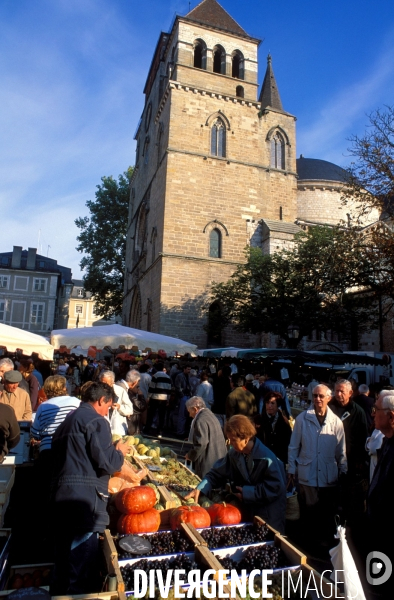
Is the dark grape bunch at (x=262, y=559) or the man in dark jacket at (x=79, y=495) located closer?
the dark grape bunch at (x=262, y=559)

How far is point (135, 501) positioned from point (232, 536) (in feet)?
2.66

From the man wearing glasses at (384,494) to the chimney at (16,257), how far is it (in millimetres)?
53323

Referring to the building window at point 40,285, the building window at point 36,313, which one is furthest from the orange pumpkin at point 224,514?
the building window at point 40,285

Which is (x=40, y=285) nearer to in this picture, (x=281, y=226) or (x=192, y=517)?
(x=281, y=226)

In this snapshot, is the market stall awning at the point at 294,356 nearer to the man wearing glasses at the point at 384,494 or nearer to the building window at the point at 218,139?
the man wearing glasses at the point at 384,494

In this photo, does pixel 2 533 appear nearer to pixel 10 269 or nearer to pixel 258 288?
pixel 258 288

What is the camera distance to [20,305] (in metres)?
50.2

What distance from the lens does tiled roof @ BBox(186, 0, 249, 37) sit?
88.7 feet

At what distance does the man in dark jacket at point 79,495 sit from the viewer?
9.28 feet

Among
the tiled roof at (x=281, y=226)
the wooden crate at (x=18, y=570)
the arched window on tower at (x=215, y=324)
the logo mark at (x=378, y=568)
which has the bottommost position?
the wooden crate at (x=18, y=570)

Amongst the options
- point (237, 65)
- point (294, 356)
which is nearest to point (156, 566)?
point (294, 356)

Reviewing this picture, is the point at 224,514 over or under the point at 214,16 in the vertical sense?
under

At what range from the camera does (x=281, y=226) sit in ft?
79.2

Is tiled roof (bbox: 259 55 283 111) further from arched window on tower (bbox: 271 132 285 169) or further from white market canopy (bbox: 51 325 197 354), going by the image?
white market canopy (bbox: 51 325 197 354)
